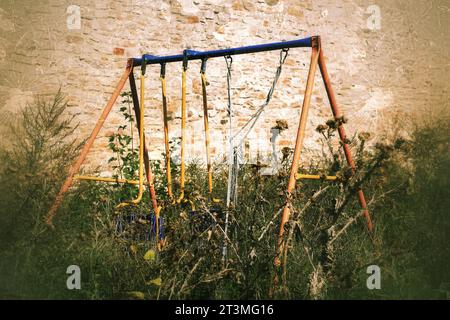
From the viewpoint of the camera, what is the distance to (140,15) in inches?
246

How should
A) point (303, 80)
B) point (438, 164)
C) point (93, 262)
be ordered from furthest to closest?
point (303, 80) → point (438, 164) → point (93, 262)

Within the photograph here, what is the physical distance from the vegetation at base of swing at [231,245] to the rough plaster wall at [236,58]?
1864 mm

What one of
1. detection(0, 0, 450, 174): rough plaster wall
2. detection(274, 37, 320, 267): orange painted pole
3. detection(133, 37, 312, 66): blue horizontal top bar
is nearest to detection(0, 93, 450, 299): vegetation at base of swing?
detection(274, 37, 320, 267): orange painted pole

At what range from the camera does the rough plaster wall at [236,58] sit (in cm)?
586

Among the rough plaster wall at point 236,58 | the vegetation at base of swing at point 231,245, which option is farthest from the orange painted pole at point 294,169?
the rough plaster wall at point 236,58

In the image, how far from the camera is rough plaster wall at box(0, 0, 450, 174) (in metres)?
5.86

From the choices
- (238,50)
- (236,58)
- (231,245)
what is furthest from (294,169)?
(236,58)

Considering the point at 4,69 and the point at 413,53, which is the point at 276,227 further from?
the point at 413,53

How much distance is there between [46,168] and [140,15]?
110 inches

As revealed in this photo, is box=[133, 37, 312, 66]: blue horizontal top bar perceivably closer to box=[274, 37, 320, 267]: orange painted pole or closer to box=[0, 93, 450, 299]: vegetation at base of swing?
box=[274, 37, 320, 267]: orange painted pole

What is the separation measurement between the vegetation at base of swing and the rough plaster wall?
73.4 inches

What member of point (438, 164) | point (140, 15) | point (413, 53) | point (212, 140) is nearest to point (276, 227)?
point (438, 164)

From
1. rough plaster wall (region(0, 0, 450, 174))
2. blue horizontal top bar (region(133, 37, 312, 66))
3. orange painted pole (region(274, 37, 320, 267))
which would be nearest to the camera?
orange painted pole (region(274, 37, 320, 267))

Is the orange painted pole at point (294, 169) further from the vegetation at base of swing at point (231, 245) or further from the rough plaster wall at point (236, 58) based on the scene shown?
the rough plaster wall at point (236, 58)
